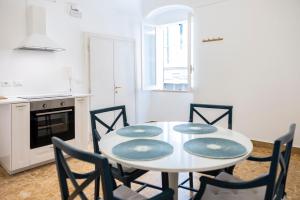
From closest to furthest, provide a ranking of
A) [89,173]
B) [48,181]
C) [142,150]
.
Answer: [89,173], [142,150], [48,181]

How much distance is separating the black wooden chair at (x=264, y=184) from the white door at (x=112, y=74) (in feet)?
10.6

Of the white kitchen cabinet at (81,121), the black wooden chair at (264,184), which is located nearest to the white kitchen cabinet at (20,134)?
the white kitchen cabinet at (81,121)

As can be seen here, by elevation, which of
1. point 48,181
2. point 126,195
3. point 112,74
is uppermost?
point 112,74

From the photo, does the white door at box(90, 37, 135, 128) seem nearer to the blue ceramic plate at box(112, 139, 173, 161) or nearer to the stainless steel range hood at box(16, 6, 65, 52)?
the stainless steel range hood at box(16, 6, 65, 52)

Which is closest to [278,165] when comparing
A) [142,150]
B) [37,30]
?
[142,150]

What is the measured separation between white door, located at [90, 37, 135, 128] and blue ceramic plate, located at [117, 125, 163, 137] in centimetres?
240

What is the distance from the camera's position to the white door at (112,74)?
4242 millimetres

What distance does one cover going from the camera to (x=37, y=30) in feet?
10.6

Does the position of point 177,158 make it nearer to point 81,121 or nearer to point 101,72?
point 81,121

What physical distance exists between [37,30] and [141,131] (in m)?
2.36

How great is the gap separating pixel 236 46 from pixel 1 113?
12.3ft

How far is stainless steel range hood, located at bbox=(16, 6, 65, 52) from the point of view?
3.15 metres

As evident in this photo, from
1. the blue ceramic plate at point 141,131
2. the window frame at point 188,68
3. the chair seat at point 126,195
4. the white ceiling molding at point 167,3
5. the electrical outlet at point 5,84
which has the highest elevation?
the white ceiling molding at point 167,3

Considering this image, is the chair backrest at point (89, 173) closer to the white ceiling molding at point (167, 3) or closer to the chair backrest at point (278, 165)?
the chair backrest at point (278, 165)
